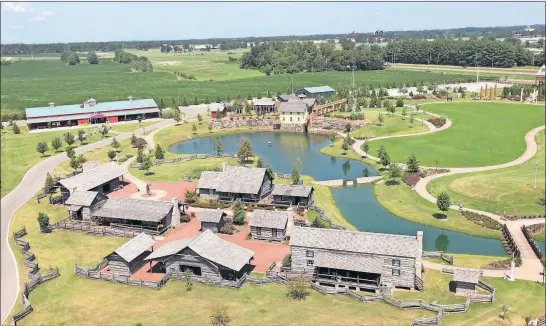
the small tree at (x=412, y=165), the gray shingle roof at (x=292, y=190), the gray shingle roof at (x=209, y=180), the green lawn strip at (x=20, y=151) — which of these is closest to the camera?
the gray shingle roof at (x=292, y=190)

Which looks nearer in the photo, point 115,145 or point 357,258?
point 357,258

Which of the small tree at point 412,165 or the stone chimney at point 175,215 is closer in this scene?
the stone chimney at point 175,215

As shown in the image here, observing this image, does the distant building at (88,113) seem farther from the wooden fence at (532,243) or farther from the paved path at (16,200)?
the wooden fence at (532,243)

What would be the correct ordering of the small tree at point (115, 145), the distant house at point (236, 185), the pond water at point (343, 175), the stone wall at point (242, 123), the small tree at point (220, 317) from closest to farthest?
the small tree at point (220, 317), the pond water at point (343, 175), the distant house at point (236, 185), the small tree at point (115, 145), the stone wall at point (242, 123)

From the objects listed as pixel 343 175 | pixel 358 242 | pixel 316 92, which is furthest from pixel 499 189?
pixel 316 92

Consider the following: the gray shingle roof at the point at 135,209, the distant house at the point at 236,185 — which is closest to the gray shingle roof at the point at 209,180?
the distant house at the point at 236,185

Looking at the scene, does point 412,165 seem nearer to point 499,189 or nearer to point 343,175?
point 343,175

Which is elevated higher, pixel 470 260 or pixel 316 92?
pixel 316 92
